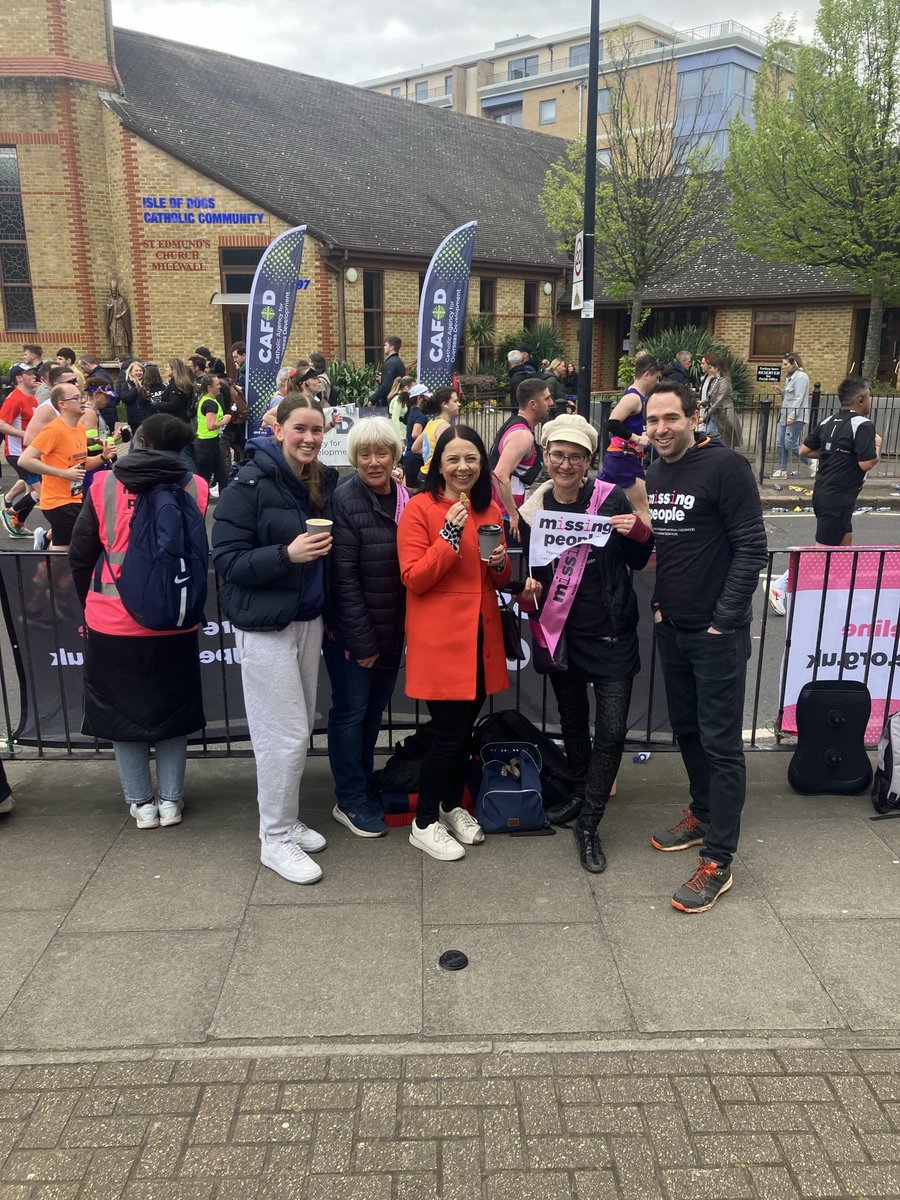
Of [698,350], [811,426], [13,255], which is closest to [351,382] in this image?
[698,350]

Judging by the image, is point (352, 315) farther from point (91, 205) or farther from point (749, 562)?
point (749, 562)

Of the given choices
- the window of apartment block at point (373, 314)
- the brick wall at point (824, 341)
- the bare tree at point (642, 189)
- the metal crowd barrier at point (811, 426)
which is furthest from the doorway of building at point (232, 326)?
the brick wall at point (824, 341)

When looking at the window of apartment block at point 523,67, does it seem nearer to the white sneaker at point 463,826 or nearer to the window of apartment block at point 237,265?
the window of apartment block at point 237,265

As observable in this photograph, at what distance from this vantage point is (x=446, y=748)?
3.93 meters

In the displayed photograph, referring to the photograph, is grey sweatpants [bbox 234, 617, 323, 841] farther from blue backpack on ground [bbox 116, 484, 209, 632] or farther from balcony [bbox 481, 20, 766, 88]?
balcony [bbox 481, 20, 766, 88]

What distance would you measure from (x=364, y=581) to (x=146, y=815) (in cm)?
159

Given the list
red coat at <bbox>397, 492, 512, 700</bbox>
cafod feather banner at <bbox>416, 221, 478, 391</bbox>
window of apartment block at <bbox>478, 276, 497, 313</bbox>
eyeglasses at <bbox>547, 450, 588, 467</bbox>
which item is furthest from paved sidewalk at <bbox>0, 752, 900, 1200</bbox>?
window of apartment block at <bbox>478, 276, 497, 313</bbox>

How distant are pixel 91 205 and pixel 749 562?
22.6 metres

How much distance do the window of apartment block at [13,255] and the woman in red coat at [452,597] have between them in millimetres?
21894

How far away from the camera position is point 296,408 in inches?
146

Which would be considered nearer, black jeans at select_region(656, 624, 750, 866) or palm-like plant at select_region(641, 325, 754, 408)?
black jeans at select_region(656, 624, 750, 866)

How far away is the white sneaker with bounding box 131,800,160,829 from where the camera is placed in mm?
4332

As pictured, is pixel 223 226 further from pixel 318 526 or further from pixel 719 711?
pixel 719 711

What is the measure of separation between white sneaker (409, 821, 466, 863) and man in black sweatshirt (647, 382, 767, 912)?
958 mm
